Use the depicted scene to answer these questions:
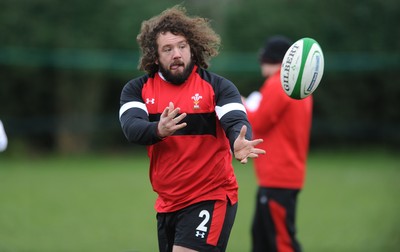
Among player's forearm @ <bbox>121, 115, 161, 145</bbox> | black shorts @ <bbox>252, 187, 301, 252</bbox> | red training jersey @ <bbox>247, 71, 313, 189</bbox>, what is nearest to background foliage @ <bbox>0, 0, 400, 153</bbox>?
red training jersey @ <bbox>247, 71, 313, 189</bbox>

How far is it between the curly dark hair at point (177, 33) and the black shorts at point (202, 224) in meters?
1.04

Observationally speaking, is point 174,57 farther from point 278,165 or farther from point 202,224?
point 278,165

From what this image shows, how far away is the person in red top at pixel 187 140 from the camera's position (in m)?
4.62

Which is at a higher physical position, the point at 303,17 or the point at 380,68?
the point at 303,17

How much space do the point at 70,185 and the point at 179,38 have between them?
30.4 feet

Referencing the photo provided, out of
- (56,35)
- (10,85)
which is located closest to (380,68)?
(56,35)

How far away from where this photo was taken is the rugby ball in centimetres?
511

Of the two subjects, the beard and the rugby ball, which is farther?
the rugby ball

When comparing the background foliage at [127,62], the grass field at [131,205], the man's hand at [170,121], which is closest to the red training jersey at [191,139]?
the man's hand at [170,121]

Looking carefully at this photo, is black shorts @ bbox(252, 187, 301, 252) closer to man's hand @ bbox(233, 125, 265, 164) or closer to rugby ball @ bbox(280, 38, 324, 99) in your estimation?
rugby ball @ bbox(280, 38, 324, 99)

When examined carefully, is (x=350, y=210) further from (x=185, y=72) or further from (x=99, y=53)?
(x=99, y=53)

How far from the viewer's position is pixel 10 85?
57.8 ft

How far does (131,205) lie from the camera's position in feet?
37.9

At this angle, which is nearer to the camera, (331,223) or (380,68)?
(331,223)
